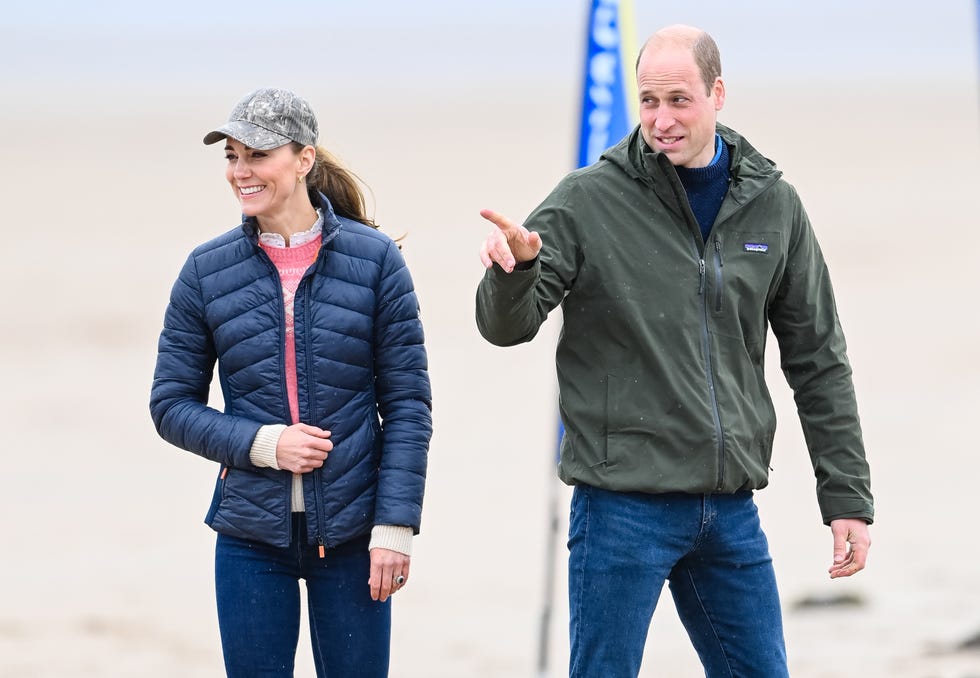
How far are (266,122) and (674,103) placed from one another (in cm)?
93

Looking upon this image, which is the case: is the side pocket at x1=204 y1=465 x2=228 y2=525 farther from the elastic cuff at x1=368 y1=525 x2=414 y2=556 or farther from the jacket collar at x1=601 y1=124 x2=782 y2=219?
the jacket collar at x1=601 y1=124 x2=782 y2=219

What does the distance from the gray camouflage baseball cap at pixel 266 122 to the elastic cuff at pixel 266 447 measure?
2.11ft

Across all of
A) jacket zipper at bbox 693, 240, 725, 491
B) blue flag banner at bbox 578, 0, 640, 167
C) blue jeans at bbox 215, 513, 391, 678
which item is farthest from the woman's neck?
blue flag banner at bbox 578, 0, 640, 167

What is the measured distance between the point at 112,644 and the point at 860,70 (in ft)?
108

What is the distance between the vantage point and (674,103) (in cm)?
361

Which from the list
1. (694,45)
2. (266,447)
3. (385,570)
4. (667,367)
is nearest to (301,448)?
(266,447)

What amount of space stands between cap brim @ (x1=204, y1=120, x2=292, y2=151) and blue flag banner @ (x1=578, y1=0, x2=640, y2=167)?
221 centimetres

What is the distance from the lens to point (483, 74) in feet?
131

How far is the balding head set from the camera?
3.62 meters

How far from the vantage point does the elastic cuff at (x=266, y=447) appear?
355 cm

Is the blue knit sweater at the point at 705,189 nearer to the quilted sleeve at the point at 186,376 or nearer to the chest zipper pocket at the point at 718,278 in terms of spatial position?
the chest zipper pocket at the point at 718,278

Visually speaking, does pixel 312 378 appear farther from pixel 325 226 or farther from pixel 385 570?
pixel 385 570

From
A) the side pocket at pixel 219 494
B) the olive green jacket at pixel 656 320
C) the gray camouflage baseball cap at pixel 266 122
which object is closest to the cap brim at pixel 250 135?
the gray camouflage baseball cap at pixel 266 122

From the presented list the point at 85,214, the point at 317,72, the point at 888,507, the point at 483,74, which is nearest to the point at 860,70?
the point at 483,74
